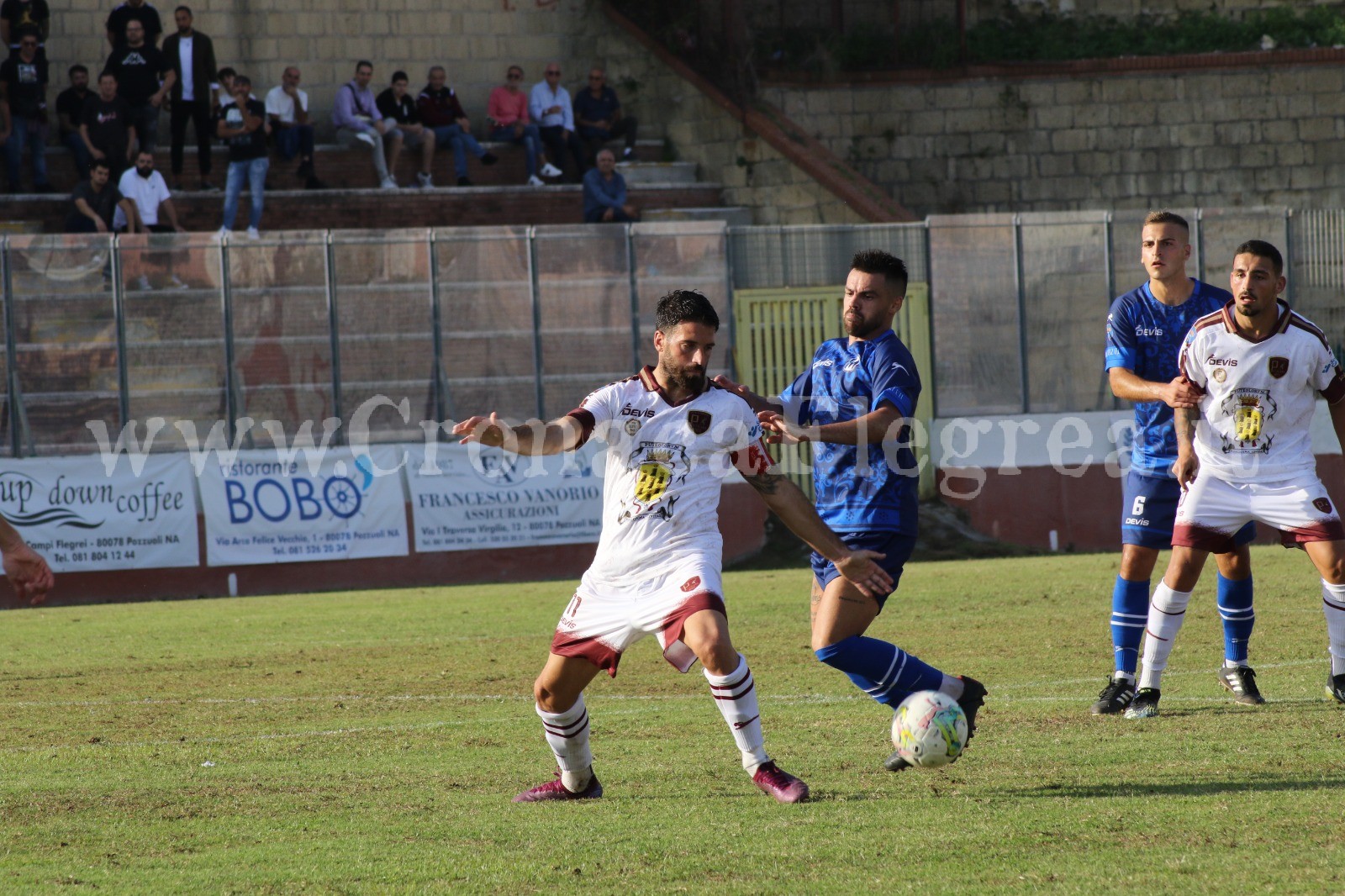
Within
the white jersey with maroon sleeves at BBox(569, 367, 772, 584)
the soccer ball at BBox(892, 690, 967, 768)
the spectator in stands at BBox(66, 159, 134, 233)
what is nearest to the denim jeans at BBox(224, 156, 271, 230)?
the spectator in stands at BBox(66, 159, 134, 233)

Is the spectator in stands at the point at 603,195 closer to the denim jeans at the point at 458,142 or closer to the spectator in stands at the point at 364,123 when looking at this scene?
the denim jeans at the point at 458,142

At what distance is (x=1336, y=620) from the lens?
7.98 m

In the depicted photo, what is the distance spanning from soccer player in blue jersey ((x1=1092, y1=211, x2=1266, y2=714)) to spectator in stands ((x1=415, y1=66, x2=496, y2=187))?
18.5 m

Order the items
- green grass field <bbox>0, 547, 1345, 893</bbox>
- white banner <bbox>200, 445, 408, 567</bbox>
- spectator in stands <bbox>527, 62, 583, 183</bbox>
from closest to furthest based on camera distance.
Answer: green grass field <bbox>0, 547, 1345, 893</bbox>, white banner <bbox>200, 445, 408, 567</bbox>, spectator in stands <bbox>527, 62, 583, 183</bbox>

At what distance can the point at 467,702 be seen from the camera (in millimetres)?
9531

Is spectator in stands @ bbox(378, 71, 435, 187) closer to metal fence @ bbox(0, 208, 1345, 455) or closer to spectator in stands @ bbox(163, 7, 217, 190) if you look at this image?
spectator in stands @ bbox(163, 7, 217, 190)

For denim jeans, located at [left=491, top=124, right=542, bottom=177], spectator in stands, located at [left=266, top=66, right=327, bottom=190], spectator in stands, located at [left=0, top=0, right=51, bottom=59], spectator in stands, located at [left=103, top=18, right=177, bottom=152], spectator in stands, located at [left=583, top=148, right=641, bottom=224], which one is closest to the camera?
spectator in stands, located at [left=583, top=148, right=641, bottom=224]

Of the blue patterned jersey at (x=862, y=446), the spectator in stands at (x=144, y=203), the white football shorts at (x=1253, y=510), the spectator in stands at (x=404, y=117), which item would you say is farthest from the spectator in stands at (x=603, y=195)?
the blue patterned jersey at (x=862, y=446)

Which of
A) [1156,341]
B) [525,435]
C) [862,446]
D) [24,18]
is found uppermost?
[24,18]

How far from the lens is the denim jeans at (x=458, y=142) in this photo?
25547 millimetres

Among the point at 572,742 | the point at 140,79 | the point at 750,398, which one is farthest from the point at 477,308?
the point at 572,742

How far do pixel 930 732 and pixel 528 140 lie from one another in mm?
20690

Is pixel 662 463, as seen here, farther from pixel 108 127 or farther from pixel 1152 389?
pixel 108 127

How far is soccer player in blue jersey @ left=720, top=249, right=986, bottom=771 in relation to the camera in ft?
21.4
